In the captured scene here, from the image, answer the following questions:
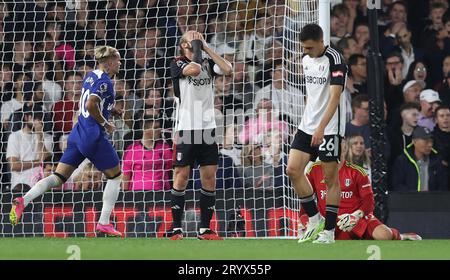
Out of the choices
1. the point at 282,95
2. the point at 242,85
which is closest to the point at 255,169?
the point at 282,95

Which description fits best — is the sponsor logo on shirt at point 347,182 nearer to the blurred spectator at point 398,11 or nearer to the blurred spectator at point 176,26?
the blurred spectator at point 176,26

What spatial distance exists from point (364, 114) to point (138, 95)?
2722 millimetres

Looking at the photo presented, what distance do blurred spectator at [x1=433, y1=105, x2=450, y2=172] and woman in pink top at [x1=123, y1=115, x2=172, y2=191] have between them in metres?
3.16

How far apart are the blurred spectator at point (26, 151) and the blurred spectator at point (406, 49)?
4.71m

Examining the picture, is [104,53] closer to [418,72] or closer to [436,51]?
[418,72]

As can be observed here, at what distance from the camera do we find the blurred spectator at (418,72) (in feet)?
49.8

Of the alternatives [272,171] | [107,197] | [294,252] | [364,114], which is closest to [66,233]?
[107,197]

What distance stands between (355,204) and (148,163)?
334 centimetres

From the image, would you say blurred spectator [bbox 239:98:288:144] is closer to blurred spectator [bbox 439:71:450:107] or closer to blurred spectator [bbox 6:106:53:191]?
blurred spectator [bbox 6:106:53:191]

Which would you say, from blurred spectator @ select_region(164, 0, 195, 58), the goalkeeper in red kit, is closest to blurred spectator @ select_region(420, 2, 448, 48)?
blurred spectator @ select_region(164, 0, 195, 58)

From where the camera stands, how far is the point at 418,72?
15.2m

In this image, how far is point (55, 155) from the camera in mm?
14359

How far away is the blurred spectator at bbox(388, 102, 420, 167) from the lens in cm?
1423

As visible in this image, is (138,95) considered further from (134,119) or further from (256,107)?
(256,107)
